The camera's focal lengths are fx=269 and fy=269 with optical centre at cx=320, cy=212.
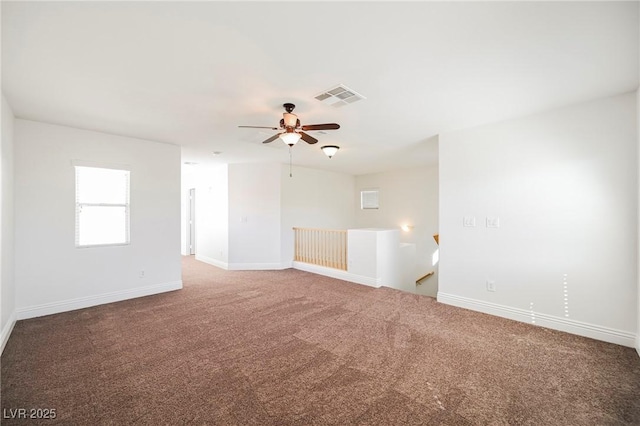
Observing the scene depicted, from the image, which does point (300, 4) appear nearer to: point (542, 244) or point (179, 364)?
point (179, 364)

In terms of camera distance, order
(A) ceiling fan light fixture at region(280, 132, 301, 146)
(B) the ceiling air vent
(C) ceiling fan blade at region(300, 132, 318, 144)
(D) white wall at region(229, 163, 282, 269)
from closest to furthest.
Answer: (B) the ceiling air vent < (A) ceiling fan light fixture at region(280, 132, 301, 146) < (C) ceiling fan blade at region(300, 132, 318, 144) < (D) white wall at region(229, 163, 282, 269)

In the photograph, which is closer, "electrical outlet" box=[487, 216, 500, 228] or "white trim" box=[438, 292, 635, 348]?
"white trim" box=[438, 292, 635, 348]

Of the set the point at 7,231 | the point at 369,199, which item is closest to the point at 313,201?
the point at 369,199

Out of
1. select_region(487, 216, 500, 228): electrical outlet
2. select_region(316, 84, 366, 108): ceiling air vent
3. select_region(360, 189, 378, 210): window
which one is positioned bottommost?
select_region(487, 216, 500, 228): electrical outlet

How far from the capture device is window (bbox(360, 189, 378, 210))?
8.33 meters

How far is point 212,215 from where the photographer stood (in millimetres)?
7449

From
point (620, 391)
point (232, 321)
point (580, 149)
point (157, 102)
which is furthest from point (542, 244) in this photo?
point (157, 102)

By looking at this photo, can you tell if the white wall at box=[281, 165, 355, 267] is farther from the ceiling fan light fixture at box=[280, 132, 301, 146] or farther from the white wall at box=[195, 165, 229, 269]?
the ceiling fan light fixture at box=[280, 132, 301, 146]

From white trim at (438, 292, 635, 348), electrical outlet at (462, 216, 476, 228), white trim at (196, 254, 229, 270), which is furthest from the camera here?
white trim at (196, 254, 229, 270)

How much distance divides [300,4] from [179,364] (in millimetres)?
2987

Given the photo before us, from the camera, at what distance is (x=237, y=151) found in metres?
5.35

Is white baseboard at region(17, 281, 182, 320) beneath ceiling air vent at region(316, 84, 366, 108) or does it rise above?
beneath

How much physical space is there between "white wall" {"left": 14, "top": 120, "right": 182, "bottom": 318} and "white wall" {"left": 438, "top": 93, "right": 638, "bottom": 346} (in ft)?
15.4

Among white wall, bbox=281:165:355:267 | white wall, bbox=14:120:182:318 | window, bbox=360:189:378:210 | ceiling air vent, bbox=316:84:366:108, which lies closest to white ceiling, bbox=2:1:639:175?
ceiling air vent, bbox=316:84:366:108
